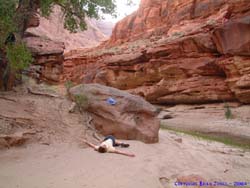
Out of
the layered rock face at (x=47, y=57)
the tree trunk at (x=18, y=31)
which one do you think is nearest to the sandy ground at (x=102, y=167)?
the tree trunk at (x=18, y=31)

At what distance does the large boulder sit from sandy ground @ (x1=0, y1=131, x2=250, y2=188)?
0.55 m

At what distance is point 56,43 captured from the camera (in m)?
22.1

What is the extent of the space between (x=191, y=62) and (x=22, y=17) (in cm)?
1702

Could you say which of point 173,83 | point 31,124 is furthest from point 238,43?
point 31,124

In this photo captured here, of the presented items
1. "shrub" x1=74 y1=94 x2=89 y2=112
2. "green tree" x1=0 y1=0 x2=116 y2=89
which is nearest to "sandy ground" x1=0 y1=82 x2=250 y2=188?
"shrub" x1=74 y1=94 x2=89 y2=112

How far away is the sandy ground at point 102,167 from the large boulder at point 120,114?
55cm

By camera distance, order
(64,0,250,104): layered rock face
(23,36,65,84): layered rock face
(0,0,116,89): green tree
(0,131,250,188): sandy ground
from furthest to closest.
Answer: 1. (23,36,65,84): layered rock face
2. (64,0,250,104): layered rock face
3. (0,0,116,89): green tree
4. (0,131,250,188): sandy ground

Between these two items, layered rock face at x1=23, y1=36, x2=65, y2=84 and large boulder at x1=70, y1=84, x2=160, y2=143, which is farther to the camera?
layered rock face at x1=23, y1=36, x2=65, y2=84

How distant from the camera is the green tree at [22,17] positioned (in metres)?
7.32

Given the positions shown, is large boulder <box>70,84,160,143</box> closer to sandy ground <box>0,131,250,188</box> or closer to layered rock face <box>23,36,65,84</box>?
sandy ground <box>0,131,250,188</box>

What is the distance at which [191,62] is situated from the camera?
2333 centimetres

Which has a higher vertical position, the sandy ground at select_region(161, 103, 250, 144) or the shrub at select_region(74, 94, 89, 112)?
the shrub at select_region(74, 94, 89, 112)

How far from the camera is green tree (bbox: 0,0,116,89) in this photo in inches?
288

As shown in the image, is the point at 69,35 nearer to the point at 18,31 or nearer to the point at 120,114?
the point at 18,31
